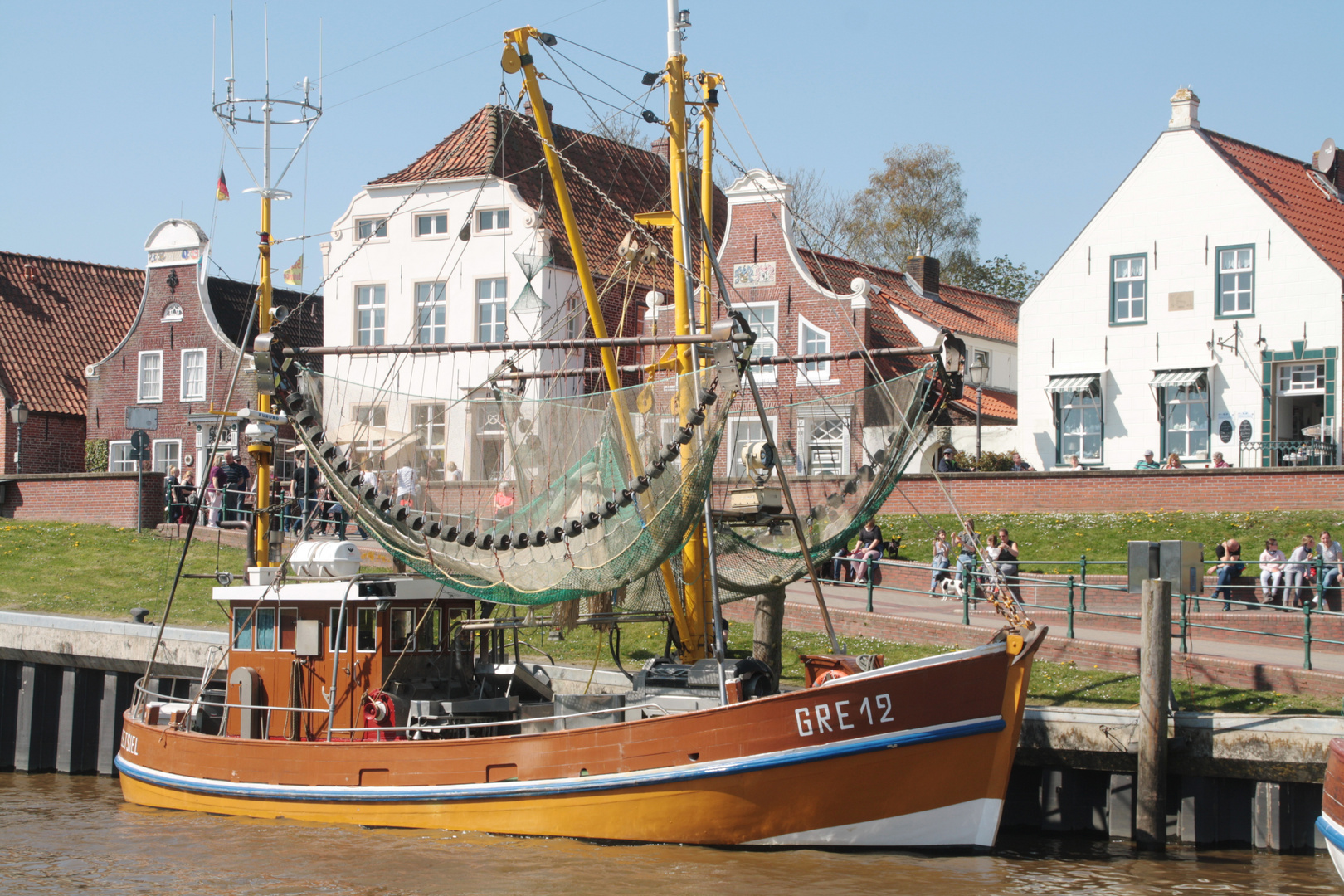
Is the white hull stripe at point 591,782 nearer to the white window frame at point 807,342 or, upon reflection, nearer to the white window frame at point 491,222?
the white window frame at point 807,342

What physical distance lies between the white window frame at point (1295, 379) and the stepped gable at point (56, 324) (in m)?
33.4

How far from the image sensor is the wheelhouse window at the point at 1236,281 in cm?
3269

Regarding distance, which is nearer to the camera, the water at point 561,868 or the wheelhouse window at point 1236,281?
the water at point 561,868

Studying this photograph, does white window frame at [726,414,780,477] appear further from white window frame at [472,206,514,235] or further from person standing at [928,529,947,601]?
white window frame at [472,206,514,235]

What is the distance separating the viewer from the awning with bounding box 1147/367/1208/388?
32.7 meters

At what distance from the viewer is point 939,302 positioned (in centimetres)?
4444

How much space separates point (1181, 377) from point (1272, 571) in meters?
10.9

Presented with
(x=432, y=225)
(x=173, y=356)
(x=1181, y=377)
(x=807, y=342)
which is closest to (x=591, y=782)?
(x=1181, y=377)

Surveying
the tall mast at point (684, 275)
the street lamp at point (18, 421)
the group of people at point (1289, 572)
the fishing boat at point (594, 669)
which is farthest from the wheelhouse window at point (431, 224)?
the group of people at point (1289, 572)

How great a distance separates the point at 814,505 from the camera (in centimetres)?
1773

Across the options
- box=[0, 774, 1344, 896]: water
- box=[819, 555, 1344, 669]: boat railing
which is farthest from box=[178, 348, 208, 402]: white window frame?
box=[0, 774, 1344, 896]: water

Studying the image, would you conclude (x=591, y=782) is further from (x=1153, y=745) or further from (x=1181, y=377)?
(x=1181, y=377)

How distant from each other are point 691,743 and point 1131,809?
4938mm

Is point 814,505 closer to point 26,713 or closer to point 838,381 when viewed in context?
point 26,713
